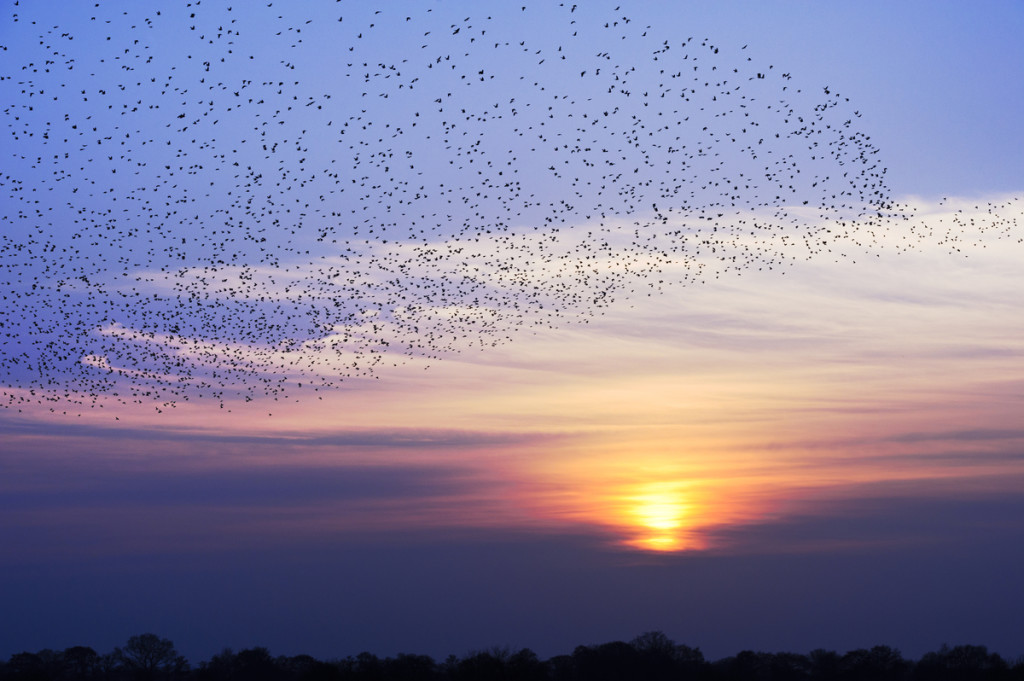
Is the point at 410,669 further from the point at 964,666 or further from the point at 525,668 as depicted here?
the point at 964,666

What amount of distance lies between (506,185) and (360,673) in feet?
349

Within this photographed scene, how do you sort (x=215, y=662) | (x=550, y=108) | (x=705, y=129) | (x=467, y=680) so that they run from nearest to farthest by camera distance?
(x=550, y=108), (x=705, y=129), (x=467, y=680), (x=215, y=662)

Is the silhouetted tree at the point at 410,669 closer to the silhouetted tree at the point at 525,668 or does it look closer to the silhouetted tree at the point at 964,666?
the silhouetted tree at the point at 525,668

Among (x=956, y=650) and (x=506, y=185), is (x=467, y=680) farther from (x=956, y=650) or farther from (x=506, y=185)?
(x=506, y=185)

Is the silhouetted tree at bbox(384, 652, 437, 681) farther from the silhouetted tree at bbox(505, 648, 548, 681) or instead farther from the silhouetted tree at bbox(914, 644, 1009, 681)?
the silhouetted tree at bbox(914, 644, 1009, 681)

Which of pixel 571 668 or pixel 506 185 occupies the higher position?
pixel 506 185

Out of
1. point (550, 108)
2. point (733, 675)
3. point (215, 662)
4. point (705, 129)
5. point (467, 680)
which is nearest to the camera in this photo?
point (550, 108)

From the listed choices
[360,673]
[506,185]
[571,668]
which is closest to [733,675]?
[571,668]

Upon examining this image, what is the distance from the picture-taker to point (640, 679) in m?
136

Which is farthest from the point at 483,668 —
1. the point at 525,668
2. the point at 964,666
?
the point at 964,666

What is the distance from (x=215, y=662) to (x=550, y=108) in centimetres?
13612

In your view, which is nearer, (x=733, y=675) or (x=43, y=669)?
(x=733, y=675)

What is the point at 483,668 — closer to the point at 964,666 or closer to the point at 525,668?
the point at 525,668

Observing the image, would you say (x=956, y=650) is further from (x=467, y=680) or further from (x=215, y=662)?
(x=215, y=662)
